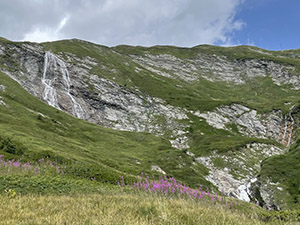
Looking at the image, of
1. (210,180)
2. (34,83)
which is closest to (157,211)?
(210,180)

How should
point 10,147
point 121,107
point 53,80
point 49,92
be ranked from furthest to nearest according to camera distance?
1. point 121,107
2. point 53,80
3. point 49,92
4. point 10,147

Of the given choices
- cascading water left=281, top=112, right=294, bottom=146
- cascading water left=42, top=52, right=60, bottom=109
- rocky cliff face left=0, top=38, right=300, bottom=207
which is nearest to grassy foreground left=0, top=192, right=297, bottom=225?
rocky cliff face left=0, top=38, right=300, bottom=207

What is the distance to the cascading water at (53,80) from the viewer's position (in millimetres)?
85312

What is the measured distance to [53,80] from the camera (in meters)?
95.9

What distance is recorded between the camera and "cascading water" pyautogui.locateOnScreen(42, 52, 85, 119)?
280 ft

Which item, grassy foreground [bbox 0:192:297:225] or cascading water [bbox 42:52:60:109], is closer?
grassy foreground [bbox 0:192:297:225]

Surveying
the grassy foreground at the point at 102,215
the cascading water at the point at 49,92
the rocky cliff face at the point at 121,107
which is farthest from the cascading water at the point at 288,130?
the grassy foreground at the point at 102,215

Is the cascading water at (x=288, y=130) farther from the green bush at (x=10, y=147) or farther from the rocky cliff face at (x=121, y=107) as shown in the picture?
the green bush at (x=10, y=147)

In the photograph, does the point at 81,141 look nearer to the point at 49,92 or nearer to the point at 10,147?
the point at 10,147

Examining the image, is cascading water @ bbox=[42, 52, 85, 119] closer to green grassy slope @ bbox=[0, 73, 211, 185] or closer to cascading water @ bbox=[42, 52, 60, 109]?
cascading water @ bbox=[42, 52, 60, 109]

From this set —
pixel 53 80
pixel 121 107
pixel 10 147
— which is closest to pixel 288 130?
pixel 121 107

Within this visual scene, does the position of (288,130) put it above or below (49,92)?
above

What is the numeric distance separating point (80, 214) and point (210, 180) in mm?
45318

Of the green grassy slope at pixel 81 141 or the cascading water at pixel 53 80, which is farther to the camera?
the cascading water at pixel 53 80
